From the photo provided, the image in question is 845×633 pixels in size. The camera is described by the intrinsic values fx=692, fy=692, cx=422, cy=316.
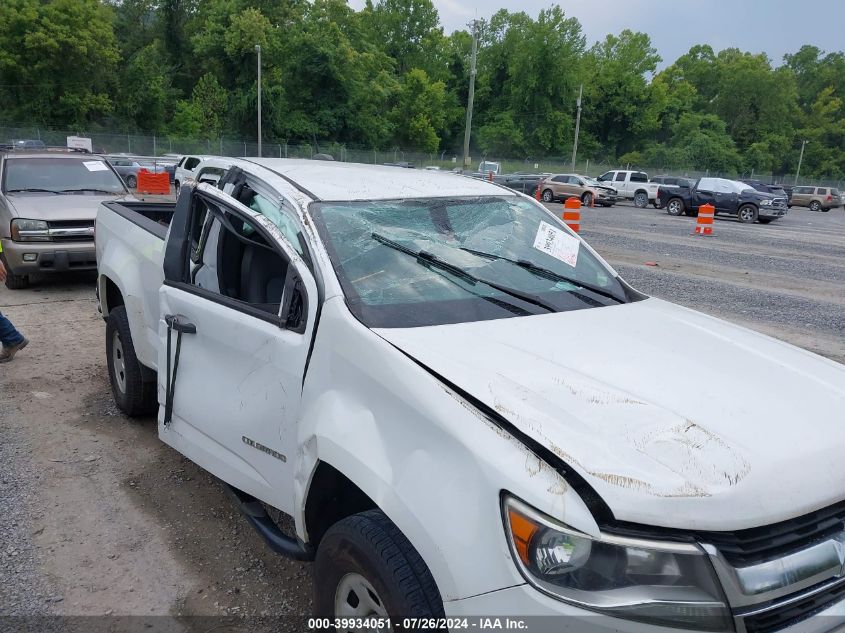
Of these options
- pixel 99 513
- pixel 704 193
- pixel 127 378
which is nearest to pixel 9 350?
pixel 127 378

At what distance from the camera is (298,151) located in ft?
192

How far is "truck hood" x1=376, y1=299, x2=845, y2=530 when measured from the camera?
1.80m

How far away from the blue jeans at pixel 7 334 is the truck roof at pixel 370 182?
3463mm

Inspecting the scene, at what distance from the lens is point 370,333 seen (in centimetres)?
238

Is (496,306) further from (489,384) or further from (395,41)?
(395,41)

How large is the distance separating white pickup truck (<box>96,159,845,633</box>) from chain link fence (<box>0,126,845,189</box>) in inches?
1599

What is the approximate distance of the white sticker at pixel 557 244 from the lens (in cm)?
348

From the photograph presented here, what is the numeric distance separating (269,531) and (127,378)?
2343mm

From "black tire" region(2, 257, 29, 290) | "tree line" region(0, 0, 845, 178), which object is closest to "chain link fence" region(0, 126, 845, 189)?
"tree line" region(0, 0, 845, 178)

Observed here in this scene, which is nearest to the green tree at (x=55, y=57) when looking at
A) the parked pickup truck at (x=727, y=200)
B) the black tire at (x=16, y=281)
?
the parked pickup truck at (x=727, y=200)

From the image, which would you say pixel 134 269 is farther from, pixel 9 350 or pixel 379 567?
pixel 379 567

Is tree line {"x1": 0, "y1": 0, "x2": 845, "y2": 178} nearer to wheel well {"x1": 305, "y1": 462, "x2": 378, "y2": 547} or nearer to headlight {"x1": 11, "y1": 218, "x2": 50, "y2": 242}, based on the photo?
headlight {"x1": 11, "y1": 218, "x2": 50, "y2": 242}

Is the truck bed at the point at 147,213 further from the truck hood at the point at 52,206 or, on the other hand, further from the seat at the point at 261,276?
the truck hood at the point at 52,206

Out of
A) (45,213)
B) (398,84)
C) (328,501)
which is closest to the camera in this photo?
(328,501)
